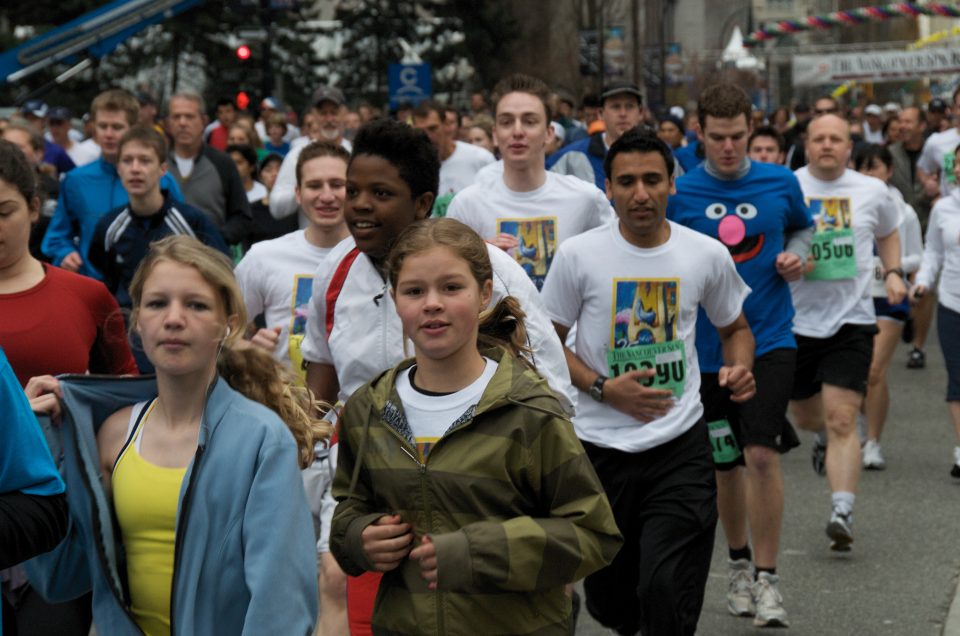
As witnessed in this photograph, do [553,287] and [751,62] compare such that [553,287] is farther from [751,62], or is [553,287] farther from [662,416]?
[751,62]

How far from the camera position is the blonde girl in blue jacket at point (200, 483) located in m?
3.72

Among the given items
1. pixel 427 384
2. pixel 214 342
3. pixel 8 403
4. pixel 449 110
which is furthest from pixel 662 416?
pixel 449 110

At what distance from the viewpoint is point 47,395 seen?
151 inches

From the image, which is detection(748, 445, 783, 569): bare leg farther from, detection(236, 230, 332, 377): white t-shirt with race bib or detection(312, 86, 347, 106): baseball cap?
detection(312, 86, 347, 106): baseball cap

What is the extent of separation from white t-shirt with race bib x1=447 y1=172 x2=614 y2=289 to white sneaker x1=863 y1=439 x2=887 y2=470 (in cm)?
381

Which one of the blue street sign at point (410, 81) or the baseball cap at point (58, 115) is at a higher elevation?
the baseball cap at point (58, 115)

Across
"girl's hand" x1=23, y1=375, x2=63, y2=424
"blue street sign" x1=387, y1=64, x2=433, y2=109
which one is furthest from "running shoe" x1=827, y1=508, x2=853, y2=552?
"blue street sign" x1=387, y1=64, x2=433, y2=109

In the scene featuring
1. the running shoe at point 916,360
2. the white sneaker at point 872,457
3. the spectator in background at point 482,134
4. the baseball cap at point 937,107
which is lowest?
the running shoe at point 916,360

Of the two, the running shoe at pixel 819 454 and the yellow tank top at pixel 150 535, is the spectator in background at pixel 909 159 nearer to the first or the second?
the running shoe at pixel 819 454

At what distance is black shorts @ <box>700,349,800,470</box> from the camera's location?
7137 millimetres

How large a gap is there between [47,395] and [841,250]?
236 inches

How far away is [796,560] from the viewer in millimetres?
8281

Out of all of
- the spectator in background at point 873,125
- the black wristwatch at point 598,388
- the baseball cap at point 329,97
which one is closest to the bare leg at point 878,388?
the baseball cap at point 329,97

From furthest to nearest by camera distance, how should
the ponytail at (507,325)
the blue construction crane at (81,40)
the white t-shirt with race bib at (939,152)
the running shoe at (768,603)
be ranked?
the blue construction crane at (81,40) < the white t-shirt with race bib at (939,152) < the running shoe at (768,603) < the ponytail at (507,325)
